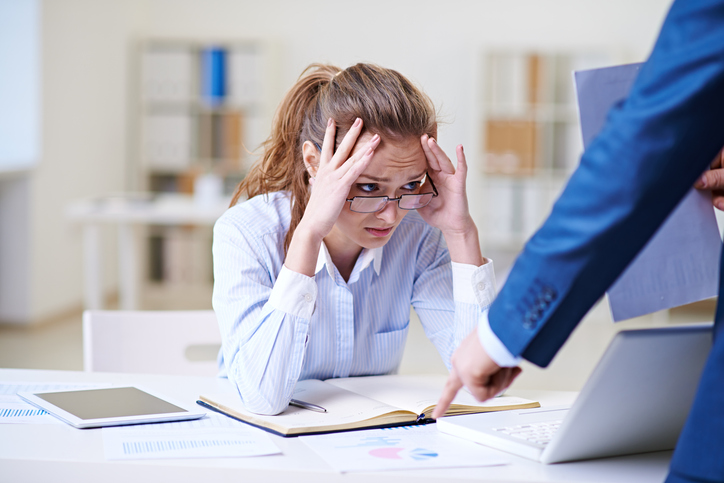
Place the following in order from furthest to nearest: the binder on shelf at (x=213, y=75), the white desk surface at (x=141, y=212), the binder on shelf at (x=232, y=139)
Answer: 1. the binder on shelf at (x=232, y=139)
2. the binder on shelf at (x=213, y=75)
3. the white desk surface at (x=141, y=212)

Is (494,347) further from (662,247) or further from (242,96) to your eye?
(242,96)

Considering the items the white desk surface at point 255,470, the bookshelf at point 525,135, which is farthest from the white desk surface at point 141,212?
the white desk surface at point 255,470

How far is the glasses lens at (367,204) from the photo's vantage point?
130cm

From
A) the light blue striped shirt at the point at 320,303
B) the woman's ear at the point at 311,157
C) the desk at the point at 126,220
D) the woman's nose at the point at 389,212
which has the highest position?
the woman's ear at the point at 311,157

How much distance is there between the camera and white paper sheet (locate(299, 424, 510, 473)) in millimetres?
897

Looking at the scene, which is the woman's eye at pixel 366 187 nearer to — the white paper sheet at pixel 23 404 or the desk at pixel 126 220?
the white paper sheet at pixel 23 404

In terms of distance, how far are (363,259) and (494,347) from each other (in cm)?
73

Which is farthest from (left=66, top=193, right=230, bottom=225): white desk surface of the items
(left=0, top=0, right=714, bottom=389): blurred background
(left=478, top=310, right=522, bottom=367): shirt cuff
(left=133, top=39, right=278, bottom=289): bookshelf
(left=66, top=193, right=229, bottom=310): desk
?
(left=478, top=310, right=522, bottom=367): shirt cuff

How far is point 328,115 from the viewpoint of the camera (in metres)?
1.37

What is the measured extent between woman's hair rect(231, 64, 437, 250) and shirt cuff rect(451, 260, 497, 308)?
0.27 meters

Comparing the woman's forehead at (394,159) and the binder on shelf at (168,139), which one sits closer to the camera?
the woman's forehead at (394,159)

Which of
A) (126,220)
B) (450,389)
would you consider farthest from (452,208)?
(126,220)

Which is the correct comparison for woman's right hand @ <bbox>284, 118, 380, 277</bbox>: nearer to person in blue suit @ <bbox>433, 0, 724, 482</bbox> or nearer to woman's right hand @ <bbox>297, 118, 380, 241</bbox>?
woman's right hand @ <bbox>297, 118, 380, 241</bbox>

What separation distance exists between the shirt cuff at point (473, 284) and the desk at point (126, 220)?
9.71 ft
